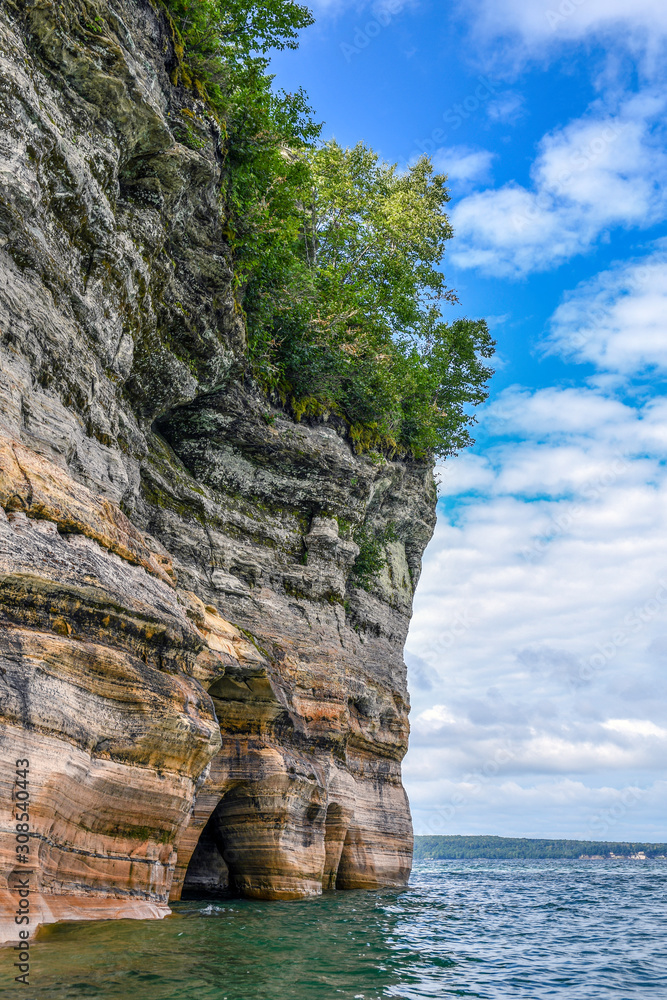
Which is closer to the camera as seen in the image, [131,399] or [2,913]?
[2,913]

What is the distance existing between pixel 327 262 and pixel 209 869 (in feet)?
82.6

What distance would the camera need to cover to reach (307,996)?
8508 millimetres

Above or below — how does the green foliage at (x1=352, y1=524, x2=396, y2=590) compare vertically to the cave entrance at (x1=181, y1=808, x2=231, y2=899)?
above

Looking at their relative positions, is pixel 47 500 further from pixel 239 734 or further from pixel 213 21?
pixel 213 21

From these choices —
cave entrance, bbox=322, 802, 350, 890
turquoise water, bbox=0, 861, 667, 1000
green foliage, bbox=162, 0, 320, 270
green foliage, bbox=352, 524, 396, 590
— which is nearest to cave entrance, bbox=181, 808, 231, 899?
turquoise water, bbox=0, 861, 667, 1000

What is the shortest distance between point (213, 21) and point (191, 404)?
35.3 feet

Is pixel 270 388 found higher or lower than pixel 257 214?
lower

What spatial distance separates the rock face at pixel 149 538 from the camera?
34.2ft

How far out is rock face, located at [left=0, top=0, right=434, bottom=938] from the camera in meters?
10.4

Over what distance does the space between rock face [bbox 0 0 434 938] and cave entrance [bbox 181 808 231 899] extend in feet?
0.21

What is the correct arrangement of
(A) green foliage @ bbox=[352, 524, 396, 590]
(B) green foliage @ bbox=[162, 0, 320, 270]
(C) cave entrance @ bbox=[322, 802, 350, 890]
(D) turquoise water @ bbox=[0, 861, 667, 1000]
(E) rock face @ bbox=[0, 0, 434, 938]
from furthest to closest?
(A) green foliage @ bbox=[352, 524, 396, 590] → (C) cave entrance @ bbox=[322, 802, 350, 890] → (B) green foliage @ bbox=[162, 0, 320, 270] → (E) rock face @ bbox=[0, 0, 434, 938] → (D) turquoise water @ bbox=[0, 861, 667, 1000]

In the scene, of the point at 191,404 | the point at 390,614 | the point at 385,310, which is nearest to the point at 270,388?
the point at 191,404

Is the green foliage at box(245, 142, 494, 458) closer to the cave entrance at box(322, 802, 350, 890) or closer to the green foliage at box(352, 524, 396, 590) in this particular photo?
the green foliage at box(352, 524, 396, 590)

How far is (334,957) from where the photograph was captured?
1125 centimetres
